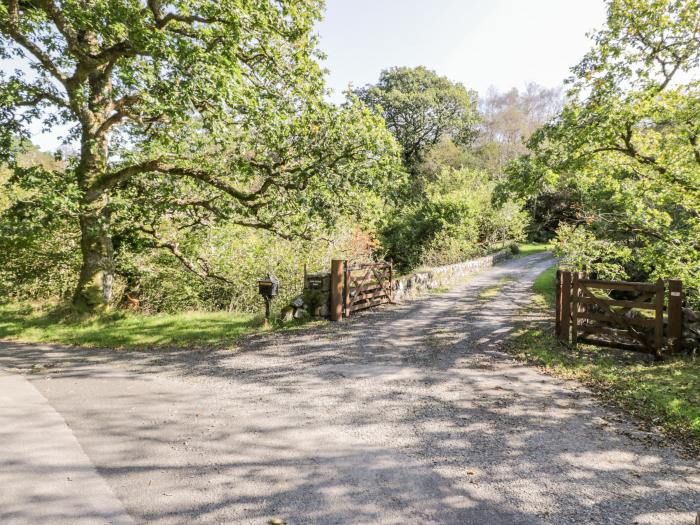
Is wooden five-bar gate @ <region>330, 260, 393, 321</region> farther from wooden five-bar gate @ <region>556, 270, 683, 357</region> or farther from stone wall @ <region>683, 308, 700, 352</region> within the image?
stone wall @ <region>683, 308, 700, 352</region>

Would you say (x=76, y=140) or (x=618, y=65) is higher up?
(x=618, y=65)

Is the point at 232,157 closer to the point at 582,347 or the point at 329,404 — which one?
the point at 329,404

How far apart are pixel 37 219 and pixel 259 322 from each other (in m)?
5.45

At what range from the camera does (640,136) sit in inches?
396

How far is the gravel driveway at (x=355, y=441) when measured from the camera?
131 inches

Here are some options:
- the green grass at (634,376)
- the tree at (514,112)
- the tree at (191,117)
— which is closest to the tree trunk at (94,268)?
the tree at (191,117)

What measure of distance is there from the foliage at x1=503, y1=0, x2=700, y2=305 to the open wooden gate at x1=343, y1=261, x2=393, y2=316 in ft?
17.5

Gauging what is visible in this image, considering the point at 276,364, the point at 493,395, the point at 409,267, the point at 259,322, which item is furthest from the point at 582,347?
the point at 409,267

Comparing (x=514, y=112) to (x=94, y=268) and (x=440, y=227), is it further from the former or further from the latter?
(x=94, y=268)

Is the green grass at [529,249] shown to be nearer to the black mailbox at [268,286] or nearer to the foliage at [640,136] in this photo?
the foliage at [640,136]

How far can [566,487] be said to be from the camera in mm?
3652

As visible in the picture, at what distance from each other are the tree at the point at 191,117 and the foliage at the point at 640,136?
14.8 ft

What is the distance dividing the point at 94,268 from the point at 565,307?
11.8 metres

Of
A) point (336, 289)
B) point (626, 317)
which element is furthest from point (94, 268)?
point (626, 317)
